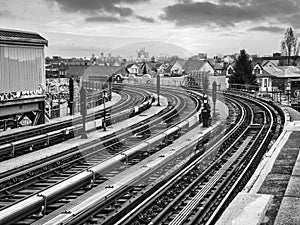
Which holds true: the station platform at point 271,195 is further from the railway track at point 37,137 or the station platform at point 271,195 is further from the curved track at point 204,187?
the railway track at point 37,137

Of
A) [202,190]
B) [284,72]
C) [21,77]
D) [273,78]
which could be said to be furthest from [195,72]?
[202,190]

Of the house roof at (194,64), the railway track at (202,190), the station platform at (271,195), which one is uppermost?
the house roof at (194,64)

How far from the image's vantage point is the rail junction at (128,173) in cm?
966

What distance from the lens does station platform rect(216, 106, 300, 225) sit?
8.64 metres

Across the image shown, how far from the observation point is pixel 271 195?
10.3 meters

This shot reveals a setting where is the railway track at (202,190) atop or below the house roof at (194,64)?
below

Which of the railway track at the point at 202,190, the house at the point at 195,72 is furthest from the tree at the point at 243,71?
the railway track at the point at 202,190

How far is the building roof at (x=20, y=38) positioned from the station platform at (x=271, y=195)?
13381 millimetres

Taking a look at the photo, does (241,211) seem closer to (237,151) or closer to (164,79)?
(237,151)

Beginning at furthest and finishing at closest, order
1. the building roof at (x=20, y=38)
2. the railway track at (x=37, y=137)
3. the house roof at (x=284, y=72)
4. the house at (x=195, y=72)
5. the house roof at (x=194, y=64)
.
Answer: the house roof at (x=284, y=72), the house roof at (x=194, y=64), the house at (x=195, y=72), the building roof at (x=20, y=38), the railway track at (x=37, y=137)

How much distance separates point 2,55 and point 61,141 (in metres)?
5.38

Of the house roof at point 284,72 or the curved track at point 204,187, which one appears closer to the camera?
the curved track at point 204,187

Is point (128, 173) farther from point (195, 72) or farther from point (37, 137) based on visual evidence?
point (195, 72)

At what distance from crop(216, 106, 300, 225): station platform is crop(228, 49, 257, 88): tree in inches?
1324
